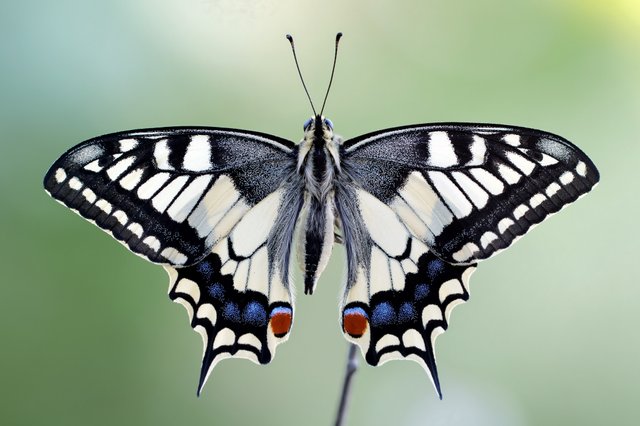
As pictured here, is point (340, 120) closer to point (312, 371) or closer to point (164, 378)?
point (312, 371)

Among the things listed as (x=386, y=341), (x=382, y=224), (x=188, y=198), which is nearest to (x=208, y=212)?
(x=188, y=198)

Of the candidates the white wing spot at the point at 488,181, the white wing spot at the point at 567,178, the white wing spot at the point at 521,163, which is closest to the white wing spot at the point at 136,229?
the white wing spot at the point at 488,181

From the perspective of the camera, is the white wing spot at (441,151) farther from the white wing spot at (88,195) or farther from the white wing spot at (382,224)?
the white wing spot at (88,195)

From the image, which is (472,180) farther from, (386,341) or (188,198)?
(188,198)

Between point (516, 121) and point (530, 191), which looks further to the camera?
point (516, 121)

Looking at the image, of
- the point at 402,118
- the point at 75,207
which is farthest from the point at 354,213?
the point at 402,118

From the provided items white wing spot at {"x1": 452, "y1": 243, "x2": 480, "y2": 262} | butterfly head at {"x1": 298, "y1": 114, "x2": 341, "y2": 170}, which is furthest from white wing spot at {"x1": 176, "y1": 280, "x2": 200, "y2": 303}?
white wing spot at {"x1": 452, "y1": 243, "x2": 480, "y2": 262}
